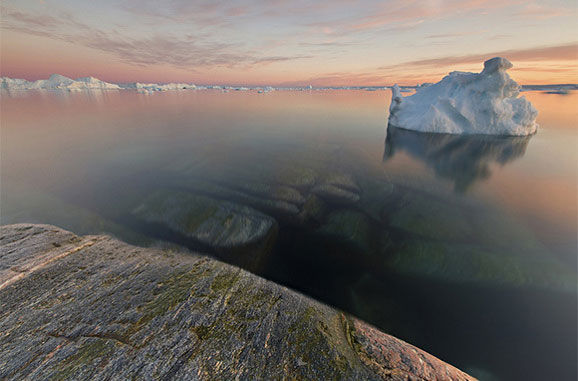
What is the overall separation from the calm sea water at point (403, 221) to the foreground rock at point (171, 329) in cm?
310

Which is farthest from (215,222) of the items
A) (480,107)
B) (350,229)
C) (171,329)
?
(480,107)

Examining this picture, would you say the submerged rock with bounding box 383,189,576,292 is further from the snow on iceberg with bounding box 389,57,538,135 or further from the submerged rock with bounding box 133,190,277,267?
the snow on iceberg with bounding box 389,57,538,135

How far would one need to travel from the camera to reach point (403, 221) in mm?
14984

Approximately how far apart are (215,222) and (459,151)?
1538 inches

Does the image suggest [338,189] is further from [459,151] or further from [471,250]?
[459,151]

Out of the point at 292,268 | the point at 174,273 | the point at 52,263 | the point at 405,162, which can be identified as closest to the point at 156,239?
the point at 52,263

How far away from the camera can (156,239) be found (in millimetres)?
13055

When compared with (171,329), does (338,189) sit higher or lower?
lower

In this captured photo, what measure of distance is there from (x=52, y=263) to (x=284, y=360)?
9.92 m

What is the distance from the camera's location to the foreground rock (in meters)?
5.30

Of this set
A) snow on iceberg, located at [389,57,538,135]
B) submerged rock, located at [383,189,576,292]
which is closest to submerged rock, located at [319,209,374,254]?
submerged rock, located at [383,189,576,292]

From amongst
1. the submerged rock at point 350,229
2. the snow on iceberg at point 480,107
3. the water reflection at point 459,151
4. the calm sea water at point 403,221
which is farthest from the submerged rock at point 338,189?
the snow on iceberg at point 480,107

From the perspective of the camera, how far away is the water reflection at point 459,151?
25406mm

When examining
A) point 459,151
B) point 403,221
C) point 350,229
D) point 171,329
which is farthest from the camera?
point 459,151
